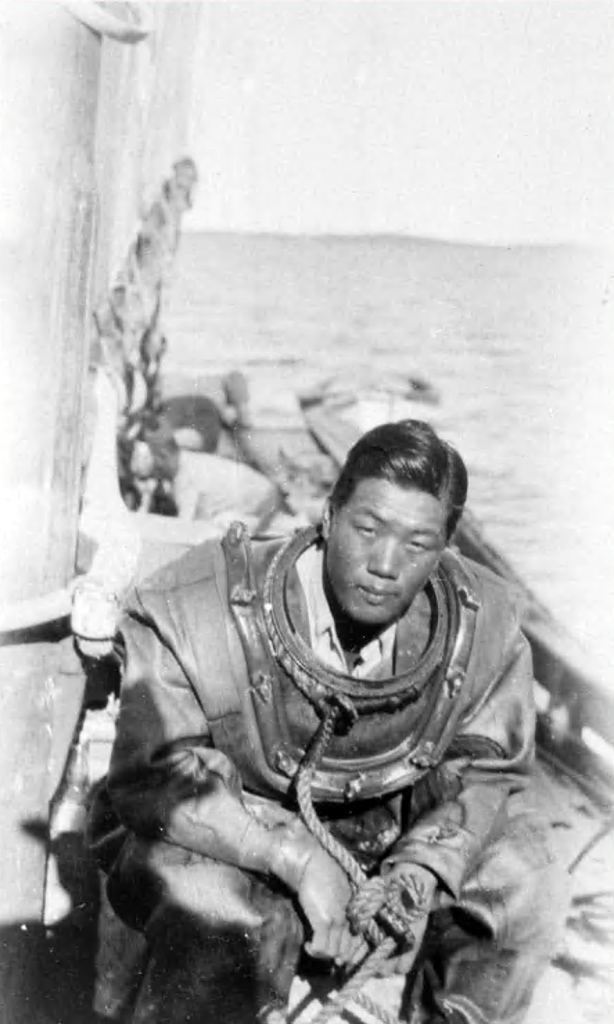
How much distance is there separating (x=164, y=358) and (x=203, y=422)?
27 centimetres

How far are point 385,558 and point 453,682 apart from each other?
40cm

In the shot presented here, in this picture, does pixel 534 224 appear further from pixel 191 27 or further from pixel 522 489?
pixel 191 27

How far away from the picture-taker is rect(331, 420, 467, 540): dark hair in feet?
6.52

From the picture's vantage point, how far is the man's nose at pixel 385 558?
1.97m

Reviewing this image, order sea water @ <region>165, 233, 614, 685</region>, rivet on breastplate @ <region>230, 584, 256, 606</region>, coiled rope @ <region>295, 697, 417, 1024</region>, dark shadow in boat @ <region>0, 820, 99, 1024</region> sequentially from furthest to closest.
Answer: sea water @ <region>165, 233, 614, 685</region> < dark shadow in boat @ <region>0, 820, 99, 1024</region> < rivet on breastplate @ <region>230, 584, 256, 606</region> < coiled rope @ <region>295, 697, 417, 1024</region>

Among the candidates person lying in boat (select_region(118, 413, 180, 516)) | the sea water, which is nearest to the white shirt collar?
the sea water

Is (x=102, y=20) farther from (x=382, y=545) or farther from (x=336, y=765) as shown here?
(x=336, y=765)

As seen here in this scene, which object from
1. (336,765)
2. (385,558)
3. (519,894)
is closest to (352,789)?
(336,765)

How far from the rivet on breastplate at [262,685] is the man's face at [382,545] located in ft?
0.74

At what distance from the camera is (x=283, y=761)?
2152 mm

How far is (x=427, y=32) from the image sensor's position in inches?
122

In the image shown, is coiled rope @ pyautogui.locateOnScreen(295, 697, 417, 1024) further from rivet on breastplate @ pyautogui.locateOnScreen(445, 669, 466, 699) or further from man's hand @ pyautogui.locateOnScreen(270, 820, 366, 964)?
rivet on breastplate @ pyautogui.locateOnScreen(445, 669, 466, 699)

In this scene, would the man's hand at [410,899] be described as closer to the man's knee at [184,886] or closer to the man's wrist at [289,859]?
the man's wrist at [289,859]

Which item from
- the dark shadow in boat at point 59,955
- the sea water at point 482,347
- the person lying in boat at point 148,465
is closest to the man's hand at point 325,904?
the dark shadow in boat at point 59,955
